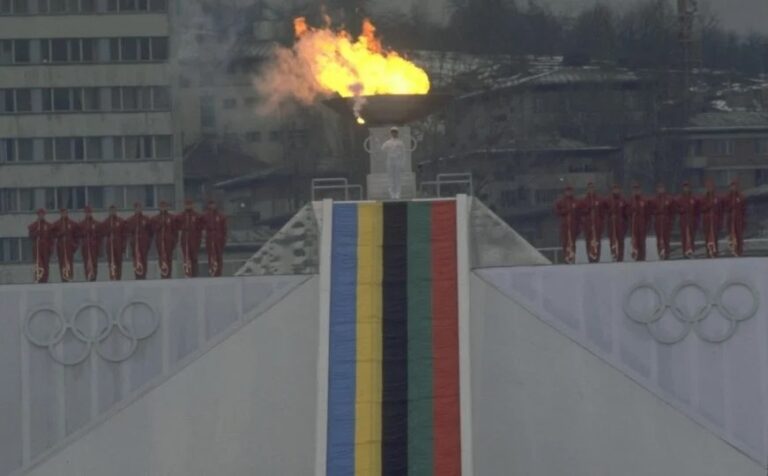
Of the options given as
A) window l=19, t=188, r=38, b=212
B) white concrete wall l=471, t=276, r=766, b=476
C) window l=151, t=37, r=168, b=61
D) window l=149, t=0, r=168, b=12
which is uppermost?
window l=149, t=0, r=168, b=12

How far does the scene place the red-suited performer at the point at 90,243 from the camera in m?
38.9

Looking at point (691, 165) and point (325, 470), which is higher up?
point (691, 165)

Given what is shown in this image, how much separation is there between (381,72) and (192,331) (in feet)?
20.2

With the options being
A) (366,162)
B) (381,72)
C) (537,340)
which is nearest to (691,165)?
(366,162)

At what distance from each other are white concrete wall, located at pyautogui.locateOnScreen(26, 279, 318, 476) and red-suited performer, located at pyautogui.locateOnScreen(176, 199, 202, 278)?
2.09 meters

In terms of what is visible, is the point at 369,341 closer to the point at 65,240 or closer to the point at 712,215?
the point at 65,240

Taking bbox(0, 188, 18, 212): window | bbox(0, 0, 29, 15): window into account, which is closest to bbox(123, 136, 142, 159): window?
bbox(0, 188, 18, 212): window

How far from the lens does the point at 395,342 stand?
1420 inches

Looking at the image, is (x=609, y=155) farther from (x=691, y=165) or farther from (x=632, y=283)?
(x=632, y=283)

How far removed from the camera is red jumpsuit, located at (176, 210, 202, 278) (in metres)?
38.8

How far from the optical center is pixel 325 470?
34594 millimetres

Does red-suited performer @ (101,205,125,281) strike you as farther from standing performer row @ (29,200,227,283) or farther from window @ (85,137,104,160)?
window @ (85,137,104,160)

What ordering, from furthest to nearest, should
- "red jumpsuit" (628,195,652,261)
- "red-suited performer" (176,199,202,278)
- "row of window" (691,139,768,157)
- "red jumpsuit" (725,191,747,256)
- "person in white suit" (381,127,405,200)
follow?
"row of window" (691,139,768,157) → "person in white suit" (381,127,405,200) → "red-suited performer" (176,199,202,278) → "red jumpsuit" (628,195,652,261) → "red jumpsuit" (725,191,747,256)

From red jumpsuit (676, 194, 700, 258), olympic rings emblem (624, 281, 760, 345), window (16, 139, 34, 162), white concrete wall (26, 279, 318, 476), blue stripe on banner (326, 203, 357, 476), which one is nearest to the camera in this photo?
blue stripe on banner (326, 203, 357, 476)
